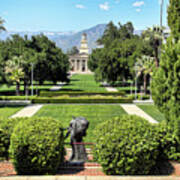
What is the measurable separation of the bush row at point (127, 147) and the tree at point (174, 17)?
167 inches

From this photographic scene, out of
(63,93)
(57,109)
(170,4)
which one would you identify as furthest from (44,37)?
(170,4)

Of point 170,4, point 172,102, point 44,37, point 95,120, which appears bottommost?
point 95,120

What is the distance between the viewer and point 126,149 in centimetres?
923

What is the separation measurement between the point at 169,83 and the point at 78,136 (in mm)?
4129

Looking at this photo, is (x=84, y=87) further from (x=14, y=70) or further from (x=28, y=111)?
(x=28, y=111)

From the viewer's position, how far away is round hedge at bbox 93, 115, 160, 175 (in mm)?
9234

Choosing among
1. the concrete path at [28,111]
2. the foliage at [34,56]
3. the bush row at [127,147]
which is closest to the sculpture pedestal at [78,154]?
the bush row at [127,147]

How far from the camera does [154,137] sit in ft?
32.1

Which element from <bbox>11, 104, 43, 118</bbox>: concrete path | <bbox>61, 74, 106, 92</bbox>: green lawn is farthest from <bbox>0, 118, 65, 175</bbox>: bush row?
<bbox>61, 74, 106, 92</bbox>: green lawn

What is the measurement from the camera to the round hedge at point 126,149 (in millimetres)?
9234

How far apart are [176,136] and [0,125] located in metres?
6.83

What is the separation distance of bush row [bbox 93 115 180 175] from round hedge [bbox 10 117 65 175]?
1531 mm

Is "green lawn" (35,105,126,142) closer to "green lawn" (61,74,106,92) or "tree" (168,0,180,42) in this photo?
"tree" (168,0,180,42)

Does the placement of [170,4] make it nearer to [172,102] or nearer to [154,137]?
[172,102]
